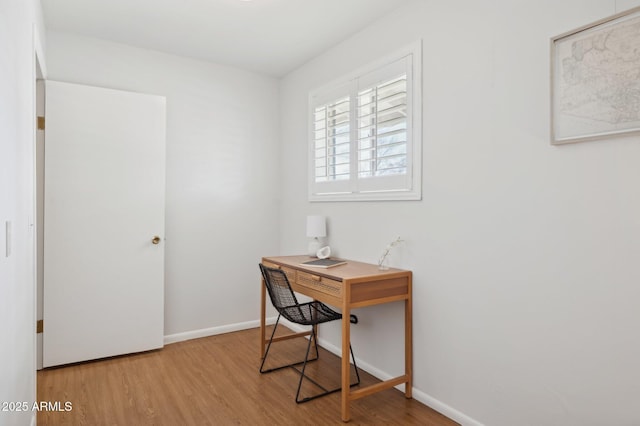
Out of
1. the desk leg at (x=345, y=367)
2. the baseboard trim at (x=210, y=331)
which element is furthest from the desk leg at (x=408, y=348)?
the baseboard trim at (x=210, y=331)

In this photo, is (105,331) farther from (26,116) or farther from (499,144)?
(499,144)

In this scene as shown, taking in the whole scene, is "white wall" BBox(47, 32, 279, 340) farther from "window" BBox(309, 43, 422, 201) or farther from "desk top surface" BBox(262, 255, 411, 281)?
"desk top surface" BBox(262, 255, 411, 281)

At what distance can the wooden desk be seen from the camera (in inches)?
90.5

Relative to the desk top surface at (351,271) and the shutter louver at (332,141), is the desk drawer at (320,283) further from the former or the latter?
the shutter louver at (332,141)

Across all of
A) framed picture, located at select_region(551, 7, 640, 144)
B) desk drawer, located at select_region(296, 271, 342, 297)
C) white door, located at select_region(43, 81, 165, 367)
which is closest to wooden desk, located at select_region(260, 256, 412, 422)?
desk drawer, located at select_region(296, 271, 342, 297)

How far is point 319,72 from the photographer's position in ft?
11.8

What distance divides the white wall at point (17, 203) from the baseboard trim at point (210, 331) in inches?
59.6

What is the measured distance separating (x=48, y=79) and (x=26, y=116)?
156cm

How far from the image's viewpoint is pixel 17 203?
5.30 ft

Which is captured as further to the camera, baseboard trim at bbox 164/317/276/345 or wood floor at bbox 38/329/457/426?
baseboard trim at bbox 164/317/276/345

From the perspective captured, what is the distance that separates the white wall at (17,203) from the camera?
1324mm

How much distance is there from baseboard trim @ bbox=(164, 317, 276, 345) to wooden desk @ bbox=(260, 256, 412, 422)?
1471 mm

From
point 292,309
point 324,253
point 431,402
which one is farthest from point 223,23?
point 431,402

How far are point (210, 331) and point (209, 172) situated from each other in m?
1.57
